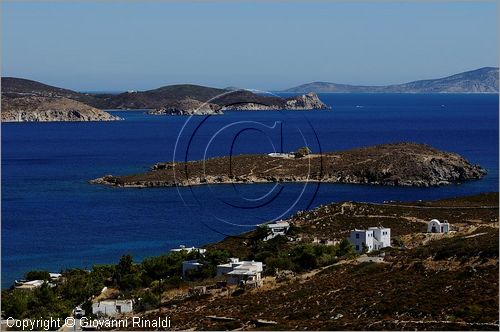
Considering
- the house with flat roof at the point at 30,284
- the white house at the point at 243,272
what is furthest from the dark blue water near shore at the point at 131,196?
the white house at the point at 243,272

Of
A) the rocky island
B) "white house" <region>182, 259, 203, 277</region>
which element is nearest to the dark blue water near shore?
the rocky island

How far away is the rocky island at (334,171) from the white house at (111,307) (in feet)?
168

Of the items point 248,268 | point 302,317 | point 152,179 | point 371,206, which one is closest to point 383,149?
point 152,179

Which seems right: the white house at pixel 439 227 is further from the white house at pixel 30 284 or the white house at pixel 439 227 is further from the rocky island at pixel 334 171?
the rocky island at pixel 334 171

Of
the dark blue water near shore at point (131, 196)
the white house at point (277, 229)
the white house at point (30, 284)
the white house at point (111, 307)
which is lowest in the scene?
the dark blue water near shore at point (131, 196)

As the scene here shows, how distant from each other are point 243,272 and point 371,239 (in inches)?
367

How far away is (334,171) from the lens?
86000 millimetres

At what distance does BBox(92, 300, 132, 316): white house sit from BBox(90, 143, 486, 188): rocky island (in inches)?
2021

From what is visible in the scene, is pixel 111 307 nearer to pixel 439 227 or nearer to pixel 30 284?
pixel 30 284

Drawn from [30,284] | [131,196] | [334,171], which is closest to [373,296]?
[30,284]

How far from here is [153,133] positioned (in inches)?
6122

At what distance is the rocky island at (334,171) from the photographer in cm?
8250

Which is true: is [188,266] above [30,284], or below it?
above

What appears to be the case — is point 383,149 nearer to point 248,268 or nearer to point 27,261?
point 27,261
